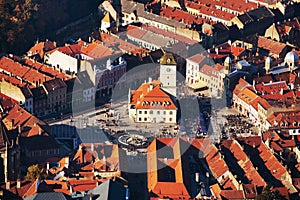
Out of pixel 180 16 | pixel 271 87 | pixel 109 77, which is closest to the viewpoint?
pixel 271 87

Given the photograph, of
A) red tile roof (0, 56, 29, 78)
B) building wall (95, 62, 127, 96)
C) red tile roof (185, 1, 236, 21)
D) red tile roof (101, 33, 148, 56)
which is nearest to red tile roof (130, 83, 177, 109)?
building wall (95, 62, 127, 96)

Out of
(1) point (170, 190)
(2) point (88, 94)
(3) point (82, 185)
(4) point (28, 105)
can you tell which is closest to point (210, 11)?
(2) point (88, 94)

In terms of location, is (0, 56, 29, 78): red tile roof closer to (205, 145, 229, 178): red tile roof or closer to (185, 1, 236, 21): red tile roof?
(205, 145, 229, 178): red tile roof

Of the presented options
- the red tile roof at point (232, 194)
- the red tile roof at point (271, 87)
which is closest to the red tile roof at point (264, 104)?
the red tile roof at point (271, 87)

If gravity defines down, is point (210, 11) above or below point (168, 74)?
above

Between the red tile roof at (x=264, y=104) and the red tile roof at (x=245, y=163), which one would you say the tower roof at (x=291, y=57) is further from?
the red tile roof at (x=245, y=163)

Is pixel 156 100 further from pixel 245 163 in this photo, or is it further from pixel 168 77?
pixel 245 163
